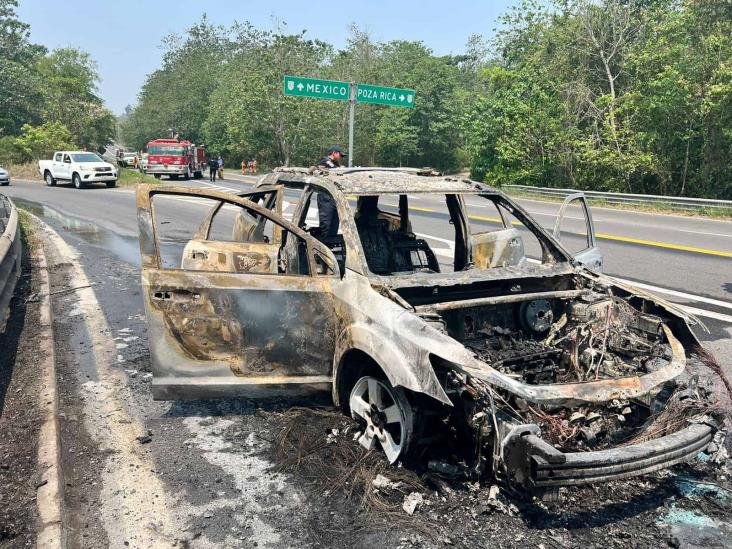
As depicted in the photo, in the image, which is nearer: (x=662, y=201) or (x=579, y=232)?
(x=579, y=232)

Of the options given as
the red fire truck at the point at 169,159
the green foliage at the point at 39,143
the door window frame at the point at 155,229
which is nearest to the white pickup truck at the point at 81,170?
the red fire truck at the point at 169,159

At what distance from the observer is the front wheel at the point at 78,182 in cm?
2747

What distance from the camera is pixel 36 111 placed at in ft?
175

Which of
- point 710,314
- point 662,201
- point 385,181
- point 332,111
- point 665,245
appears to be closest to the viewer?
point 385,181

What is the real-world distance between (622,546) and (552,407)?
2.37 ft

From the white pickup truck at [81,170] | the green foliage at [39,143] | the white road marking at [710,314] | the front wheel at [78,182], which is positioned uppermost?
the green foliage at [39,143]

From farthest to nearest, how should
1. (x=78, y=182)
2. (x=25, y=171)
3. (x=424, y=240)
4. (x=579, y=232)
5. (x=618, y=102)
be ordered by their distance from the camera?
(x=25, y=171) < (x=78, y=182) < (x=618, y=102) < (x=579, y=232) < (x=424, y=240)

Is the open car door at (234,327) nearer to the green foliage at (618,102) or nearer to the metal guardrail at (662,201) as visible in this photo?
the metal guardrail at (662,201)

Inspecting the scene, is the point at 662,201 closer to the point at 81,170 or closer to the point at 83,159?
the point at 81,170

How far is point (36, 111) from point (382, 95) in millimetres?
47695

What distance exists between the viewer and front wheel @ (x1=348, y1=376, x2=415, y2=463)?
10.9ft

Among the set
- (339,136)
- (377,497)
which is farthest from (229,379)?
(339,136)

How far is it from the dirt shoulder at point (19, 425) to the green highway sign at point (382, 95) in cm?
1184

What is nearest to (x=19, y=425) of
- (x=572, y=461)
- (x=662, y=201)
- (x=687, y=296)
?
(x=572, y=461)
